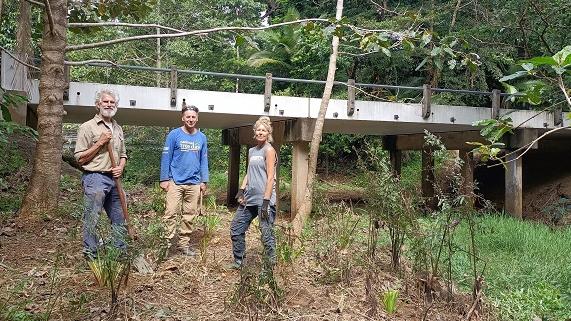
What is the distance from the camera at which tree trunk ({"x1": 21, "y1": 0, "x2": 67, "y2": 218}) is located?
5.51 metres

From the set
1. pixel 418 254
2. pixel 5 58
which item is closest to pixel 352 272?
pixel 418 254

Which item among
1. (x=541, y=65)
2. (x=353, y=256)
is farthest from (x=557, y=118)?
(x=541, y=65)

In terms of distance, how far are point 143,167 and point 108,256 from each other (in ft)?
52.5

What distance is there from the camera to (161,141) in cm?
2081

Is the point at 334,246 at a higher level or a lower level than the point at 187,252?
higher

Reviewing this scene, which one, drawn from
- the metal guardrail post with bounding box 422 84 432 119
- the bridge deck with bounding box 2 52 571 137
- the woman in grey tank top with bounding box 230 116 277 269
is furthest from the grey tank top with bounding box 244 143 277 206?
the metal guardrail post with bounding box 422 84 432 119

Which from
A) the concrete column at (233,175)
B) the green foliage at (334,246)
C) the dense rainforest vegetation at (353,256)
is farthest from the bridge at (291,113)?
the green foliage at (334,246)

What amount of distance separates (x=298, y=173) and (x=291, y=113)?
4.15ft

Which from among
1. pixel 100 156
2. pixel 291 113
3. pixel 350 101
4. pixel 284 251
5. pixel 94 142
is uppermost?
pixel 350 101

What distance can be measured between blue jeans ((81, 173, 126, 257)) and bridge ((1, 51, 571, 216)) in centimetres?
511

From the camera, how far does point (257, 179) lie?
4.71 metres

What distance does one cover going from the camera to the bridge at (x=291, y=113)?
9992 millimetres

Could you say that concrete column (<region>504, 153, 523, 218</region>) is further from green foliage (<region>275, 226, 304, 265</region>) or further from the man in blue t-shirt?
the man in blue t-shirt

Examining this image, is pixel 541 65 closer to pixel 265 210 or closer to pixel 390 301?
pixel 390 301
